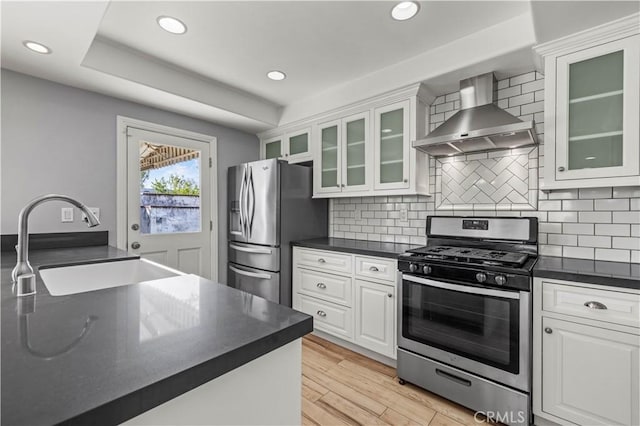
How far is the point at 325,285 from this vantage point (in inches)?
106

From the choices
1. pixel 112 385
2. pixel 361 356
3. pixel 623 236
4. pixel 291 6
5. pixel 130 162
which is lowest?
pixel 361 356

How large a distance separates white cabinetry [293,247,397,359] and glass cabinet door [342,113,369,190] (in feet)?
2.33

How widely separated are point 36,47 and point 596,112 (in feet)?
10.9

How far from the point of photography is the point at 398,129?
2.51m

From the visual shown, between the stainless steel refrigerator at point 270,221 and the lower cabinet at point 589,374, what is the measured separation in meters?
2.06

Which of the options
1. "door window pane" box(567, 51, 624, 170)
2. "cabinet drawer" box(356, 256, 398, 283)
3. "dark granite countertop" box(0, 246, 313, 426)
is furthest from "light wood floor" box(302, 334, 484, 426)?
"door window pane" box(567, 51, 624, 170)

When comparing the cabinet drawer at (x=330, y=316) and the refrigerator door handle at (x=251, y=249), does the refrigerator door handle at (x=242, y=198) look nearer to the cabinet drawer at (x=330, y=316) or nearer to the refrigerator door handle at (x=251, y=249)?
the refrigerator door handle at (x=251, y=249)

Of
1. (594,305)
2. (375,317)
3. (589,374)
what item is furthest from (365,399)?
(594,305)

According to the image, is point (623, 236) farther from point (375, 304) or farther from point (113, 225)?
point (113, 225)

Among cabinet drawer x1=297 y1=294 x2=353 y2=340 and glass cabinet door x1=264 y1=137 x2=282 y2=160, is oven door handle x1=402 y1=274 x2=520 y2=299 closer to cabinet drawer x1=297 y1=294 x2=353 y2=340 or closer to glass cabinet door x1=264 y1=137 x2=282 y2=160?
cabinet drawer x1=297 y1=294 x2=353 y2=340

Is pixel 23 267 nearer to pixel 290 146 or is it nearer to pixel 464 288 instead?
pixel 464 288

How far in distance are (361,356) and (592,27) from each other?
8.65 ft

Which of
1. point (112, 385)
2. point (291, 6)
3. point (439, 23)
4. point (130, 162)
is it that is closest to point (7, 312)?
point (112, 385)

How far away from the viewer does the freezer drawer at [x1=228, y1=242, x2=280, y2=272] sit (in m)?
2.89
